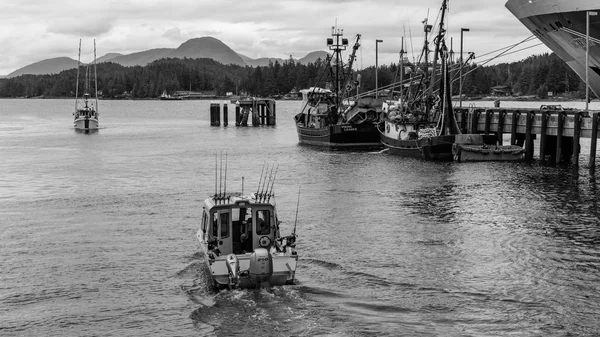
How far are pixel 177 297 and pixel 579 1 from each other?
3931 cm

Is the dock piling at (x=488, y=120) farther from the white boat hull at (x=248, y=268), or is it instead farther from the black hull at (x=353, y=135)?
the white boat hull at (x=248, y=268)

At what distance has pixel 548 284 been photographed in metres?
28.0

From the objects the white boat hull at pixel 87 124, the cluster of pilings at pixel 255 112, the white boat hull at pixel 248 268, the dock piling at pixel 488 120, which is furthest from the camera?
the cluster of pilings at pixel 255 112

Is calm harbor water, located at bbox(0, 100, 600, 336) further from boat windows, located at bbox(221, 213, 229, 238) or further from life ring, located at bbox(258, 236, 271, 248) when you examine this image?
boat windows, located at bbox(221, 213, 229, 238)

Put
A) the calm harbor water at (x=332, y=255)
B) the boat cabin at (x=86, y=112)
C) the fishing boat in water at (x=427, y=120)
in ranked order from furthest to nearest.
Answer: the boat cabin at (x=86, y=112)
the fishing boat in water at (x=427, y=120)
the calm harbor water at (x=332, y=255)

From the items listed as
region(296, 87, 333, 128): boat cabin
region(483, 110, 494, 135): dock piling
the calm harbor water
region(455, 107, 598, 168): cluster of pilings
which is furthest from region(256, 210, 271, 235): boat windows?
region(296, 87, 333, 128): boat cabin

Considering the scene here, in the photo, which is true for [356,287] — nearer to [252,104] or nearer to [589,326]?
[589,326]

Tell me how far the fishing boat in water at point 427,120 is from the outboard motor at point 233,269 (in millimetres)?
45393

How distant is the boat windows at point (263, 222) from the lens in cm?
2700

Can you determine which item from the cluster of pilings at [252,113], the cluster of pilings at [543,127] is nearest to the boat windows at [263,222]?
the cluster of pilings at [543,127]

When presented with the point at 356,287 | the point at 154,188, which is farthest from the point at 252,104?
the point at 356,287

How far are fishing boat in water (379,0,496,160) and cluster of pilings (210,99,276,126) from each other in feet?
191

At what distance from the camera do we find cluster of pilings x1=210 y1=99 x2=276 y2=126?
458 feet

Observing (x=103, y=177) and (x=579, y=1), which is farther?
(x=103, y=177)
